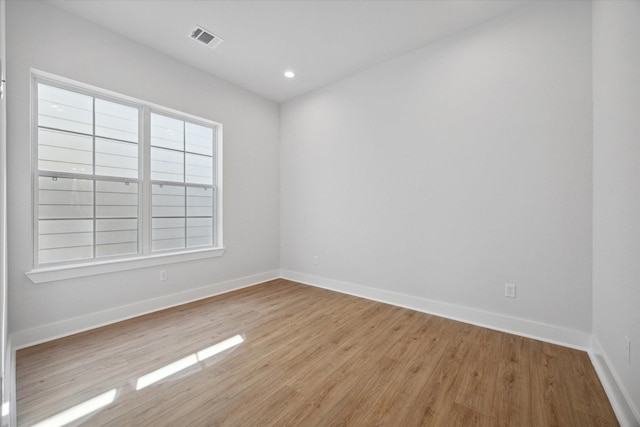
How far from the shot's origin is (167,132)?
129 inches

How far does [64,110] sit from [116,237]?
130cm

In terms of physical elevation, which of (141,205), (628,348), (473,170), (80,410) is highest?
(473,170)

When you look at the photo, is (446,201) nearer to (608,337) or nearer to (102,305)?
(608,337)

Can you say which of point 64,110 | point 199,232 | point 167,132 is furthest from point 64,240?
point 167,132

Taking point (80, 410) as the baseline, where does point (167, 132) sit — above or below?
above

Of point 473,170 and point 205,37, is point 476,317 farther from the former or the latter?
point 205,37

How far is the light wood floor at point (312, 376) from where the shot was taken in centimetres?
150

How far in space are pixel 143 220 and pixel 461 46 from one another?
3942mm

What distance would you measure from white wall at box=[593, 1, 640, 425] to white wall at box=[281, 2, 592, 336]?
174 mm

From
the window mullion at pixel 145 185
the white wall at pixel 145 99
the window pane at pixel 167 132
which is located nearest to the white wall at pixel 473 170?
the white wall at pixel 145 99

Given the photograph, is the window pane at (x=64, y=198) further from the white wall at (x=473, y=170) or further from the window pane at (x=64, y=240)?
the white wall at (x=473, y=170)

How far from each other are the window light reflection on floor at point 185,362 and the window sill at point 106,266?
1.35 meters

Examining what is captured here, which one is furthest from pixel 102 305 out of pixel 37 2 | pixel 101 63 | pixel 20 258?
pixel 37 2

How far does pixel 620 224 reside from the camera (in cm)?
160
